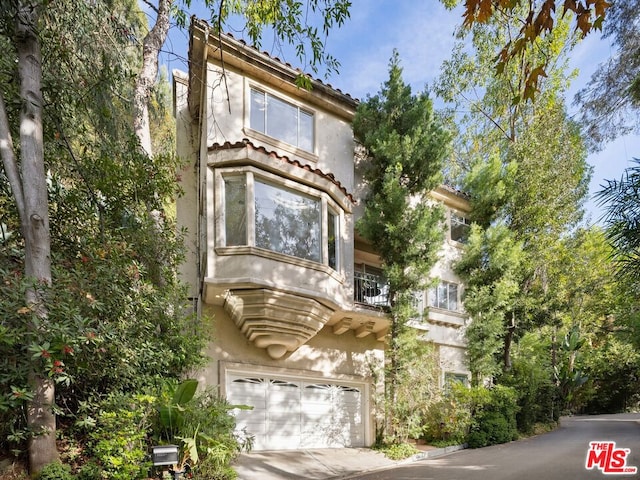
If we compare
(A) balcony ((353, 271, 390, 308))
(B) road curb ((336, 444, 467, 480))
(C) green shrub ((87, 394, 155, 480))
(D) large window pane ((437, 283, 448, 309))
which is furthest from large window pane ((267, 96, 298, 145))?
(B) road curb ((336, 444, 467, 480))

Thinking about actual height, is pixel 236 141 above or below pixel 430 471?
above

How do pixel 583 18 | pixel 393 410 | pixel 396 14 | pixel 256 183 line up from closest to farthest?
pixel 583 18
pixel 396 14
pixel 256 183
pixel 393 410

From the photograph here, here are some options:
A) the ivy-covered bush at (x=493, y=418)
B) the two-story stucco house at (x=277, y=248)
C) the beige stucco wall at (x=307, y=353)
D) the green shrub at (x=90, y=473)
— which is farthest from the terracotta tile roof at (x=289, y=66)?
the ivy-covered bush at (x=493, y=418)

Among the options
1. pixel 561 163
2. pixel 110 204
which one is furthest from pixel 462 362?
pixel 110 204

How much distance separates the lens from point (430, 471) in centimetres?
980

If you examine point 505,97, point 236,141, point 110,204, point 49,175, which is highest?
point 505,97

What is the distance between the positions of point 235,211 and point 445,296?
31.5 ft

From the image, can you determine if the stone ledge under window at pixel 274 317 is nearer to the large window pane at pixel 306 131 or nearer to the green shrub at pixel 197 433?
the green shrub at pixel 197 433

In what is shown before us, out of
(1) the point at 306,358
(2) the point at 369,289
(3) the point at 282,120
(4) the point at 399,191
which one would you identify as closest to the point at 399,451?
(1) the point at 306,358

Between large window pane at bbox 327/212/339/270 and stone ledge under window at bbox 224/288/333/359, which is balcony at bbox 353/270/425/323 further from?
stone ledge under window at bbox 224/288/333/359

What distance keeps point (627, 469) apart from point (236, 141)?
10514mm

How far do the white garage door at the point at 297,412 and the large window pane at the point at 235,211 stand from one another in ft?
11.2

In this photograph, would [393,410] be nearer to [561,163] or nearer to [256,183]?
[256,183]

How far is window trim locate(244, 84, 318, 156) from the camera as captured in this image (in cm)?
1177
